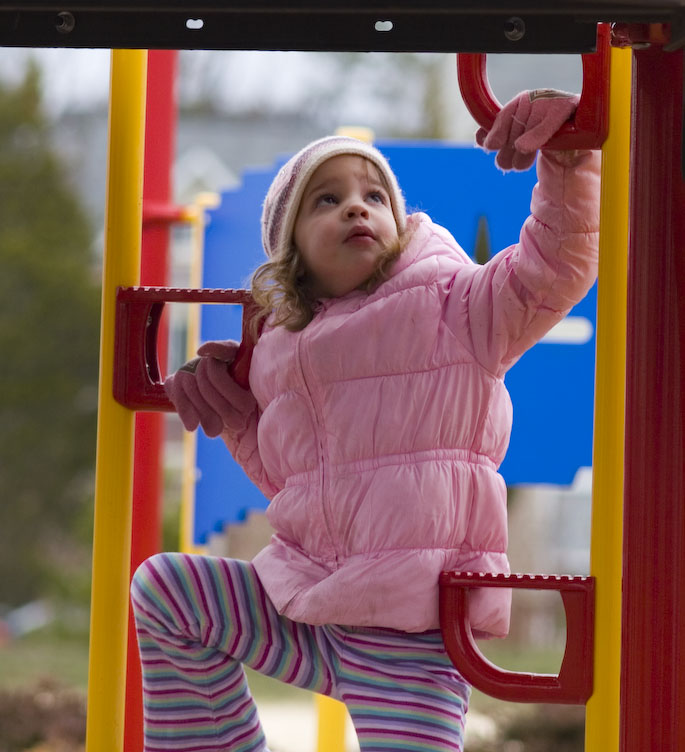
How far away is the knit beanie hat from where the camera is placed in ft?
5.53

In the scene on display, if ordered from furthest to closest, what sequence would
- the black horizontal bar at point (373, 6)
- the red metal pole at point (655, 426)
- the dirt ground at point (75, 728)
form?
1. the dirt ground at point (75, 728)
2. the red metal pole at point (655, 426)
3. the black horizontal bar at point (373, 6)

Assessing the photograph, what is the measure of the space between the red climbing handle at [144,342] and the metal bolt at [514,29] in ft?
2.17

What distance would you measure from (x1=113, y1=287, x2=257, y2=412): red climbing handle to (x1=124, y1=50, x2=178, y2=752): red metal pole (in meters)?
0.50

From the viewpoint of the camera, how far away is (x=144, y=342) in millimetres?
1795

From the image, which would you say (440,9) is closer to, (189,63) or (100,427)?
(100,427)

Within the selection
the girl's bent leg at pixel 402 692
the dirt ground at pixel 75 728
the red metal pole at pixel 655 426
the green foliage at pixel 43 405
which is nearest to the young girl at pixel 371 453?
the girl's bent leg at pixel 402 692

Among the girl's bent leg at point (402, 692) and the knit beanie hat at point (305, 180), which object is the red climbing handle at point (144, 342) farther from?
the girl's bent leg at point (402, 692)

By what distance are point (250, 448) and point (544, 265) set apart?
0.55 meters

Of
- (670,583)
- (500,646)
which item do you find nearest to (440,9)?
(670,583)

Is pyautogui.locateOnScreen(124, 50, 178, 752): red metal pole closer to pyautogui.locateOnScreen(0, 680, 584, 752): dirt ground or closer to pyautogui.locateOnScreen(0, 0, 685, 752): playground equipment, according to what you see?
pyautogui.locateOnScreen(0, 0, 685, 752): playground equipment

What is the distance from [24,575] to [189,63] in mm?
6092

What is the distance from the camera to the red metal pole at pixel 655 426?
4.42 ft

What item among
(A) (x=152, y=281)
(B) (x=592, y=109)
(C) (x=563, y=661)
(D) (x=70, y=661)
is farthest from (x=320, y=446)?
(D) (x=70, y=661)

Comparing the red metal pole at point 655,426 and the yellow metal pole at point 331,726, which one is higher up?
the red metal pole at point 655,426
